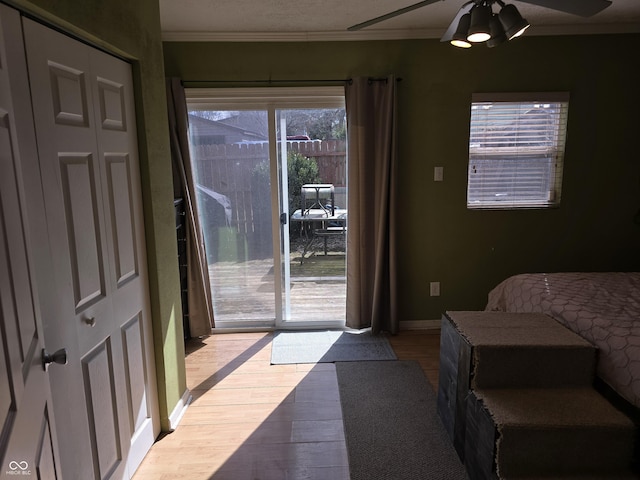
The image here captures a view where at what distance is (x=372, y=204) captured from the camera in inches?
137

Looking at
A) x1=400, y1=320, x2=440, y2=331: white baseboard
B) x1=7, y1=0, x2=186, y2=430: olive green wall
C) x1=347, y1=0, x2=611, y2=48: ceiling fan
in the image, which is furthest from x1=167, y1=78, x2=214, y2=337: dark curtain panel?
x1=347, y1=0, x2=611, y2=48: ceiling fan

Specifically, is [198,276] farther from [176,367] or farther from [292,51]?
[292,51]

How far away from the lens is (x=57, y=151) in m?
1.43

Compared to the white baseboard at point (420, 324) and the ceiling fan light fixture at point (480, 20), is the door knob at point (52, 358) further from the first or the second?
the white baseboard at point (420, 324)

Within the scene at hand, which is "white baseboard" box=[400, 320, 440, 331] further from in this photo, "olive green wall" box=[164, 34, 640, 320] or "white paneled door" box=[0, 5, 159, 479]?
"white paneled door" box=[0, 5, 159, 479]

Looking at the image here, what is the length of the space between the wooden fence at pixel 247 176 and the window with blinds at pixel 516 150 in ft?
3.79

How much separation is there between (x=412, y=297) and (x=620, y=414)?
2.05 metres

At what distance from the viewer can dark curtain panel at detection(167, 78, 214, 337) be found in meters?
3.20

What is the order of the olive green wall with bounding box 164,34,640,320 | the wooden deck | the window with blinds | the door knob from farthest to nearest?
the wooden deck < the window with blinds < the olive green wall with bounding box 164,34,640,320 < the door knob

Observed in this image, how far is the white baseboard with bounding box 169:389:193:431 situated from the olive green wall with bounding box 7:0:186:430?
0.09 ft

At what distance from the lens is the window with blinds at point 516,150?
343cm

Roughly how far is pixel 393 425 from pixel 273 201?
2.01 meters

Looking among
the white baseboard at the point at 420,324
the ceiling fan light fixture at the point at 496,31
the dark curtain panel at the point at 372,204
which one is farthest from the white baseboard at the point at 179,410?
the ceiling fan light fixture at the point at 496,31

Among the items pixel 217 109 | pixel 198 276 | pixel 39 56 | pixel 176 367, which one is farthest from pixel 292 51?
pixel 176 367
